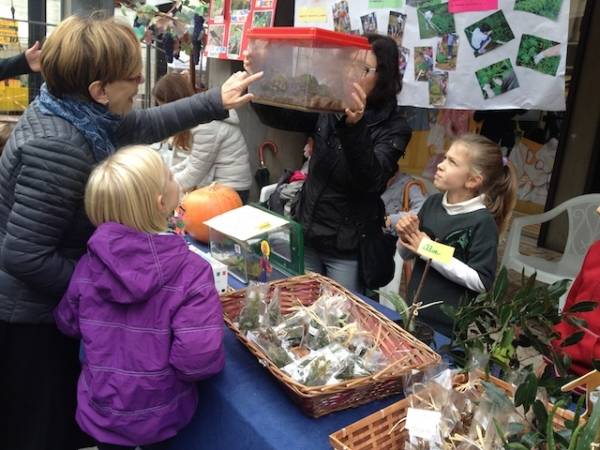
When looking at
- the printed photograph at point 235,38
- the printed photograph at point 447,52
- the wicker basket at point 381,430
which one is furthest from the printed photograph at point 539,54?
the printed photograph at point 235,38

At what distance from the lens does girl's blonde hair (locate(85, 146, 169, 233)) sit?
130 cm

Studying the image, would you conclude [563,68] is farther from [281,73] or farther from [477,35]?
[281,73]

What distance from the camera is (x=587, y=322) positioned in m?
1.28

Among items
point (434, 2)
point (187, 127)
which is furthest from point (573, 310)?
point (434, 2)

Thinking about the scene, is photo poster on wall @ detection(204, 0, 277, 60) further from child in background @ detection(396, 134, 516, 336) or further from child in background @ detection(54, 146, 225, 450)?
child in background @ detection(54, 146, 225, 450)

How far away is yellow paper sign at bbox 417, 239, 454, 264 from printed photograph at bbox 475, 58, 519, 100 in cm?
94

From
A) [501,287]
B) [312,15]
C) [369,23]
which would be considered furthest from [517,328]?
[312,15]

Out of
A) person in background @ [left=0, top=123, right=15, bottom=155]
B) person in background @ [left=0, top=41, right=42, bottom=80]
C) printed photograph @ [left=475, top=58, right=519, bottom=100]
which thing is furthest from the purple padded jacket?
person in background @ [left=0, top=123, right=15, bottom=155]

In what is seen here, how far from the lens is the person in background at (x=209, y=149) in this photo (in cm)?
335

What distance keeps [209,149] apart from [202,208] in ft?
3.56

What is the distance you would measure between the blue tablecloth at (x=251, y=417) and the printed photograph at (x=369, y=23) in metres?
1.78

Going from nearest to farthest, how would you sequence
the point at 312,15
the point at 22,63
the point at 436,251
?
the point at 436,251 < the point at 22,63 < the point at 312,15

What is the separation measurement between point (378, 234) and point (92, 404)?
128 centimetres

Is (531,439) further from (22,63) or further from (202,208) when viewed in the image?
(22,63)
